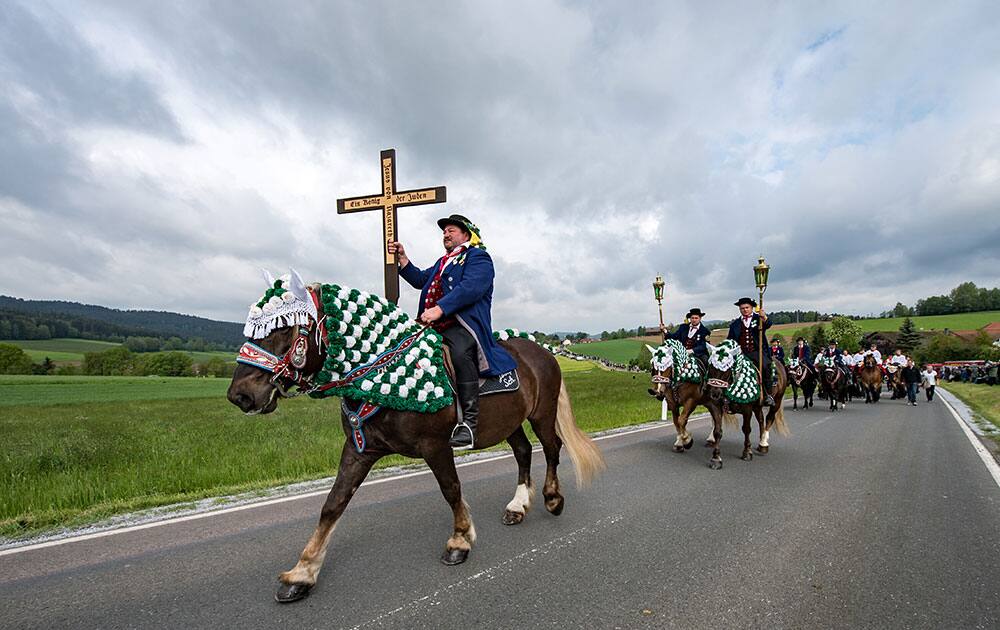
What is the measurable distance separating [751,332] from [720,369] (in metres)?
1.91

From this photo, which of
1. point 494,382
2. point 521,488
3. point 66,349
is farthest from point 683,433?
point 66,349

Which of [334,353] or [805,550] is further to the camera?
[805,550]

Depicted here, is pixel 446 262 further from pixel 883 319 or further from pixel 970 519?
pixel 883 319

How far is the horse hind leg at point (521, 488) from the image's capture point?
13.9ft

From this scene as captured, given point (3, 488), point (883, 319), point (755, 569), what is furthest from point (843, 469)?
point (883, 319)

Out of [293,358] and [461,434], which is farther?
[461,434]

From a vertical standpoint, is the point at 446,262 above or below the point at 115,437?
above

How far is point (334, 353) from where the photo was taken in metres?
2.94

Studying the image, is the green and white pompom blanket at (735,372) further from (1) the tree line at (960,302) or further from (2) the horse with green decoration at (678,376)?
(1) the tree line at (960,302)

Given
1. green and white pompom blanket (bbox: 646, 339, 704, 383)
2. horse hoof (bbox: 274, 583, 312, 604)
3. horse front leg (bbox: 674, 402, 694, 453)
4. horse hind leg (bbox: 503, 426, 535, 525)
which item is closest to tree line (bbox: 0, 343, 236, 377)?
horse front leg (bbox: 674, 402, 694, 453)

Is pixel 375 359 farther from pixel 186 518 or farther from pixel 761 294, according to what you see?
pixel 761 294

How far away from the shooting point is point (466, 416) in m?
3.46

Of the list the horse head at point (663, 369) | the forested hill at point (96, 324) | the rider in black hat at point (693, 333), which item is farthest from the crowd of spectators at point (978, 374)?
the forested hill at point (96, 324)

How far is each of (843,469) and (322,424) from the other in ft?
35.7
